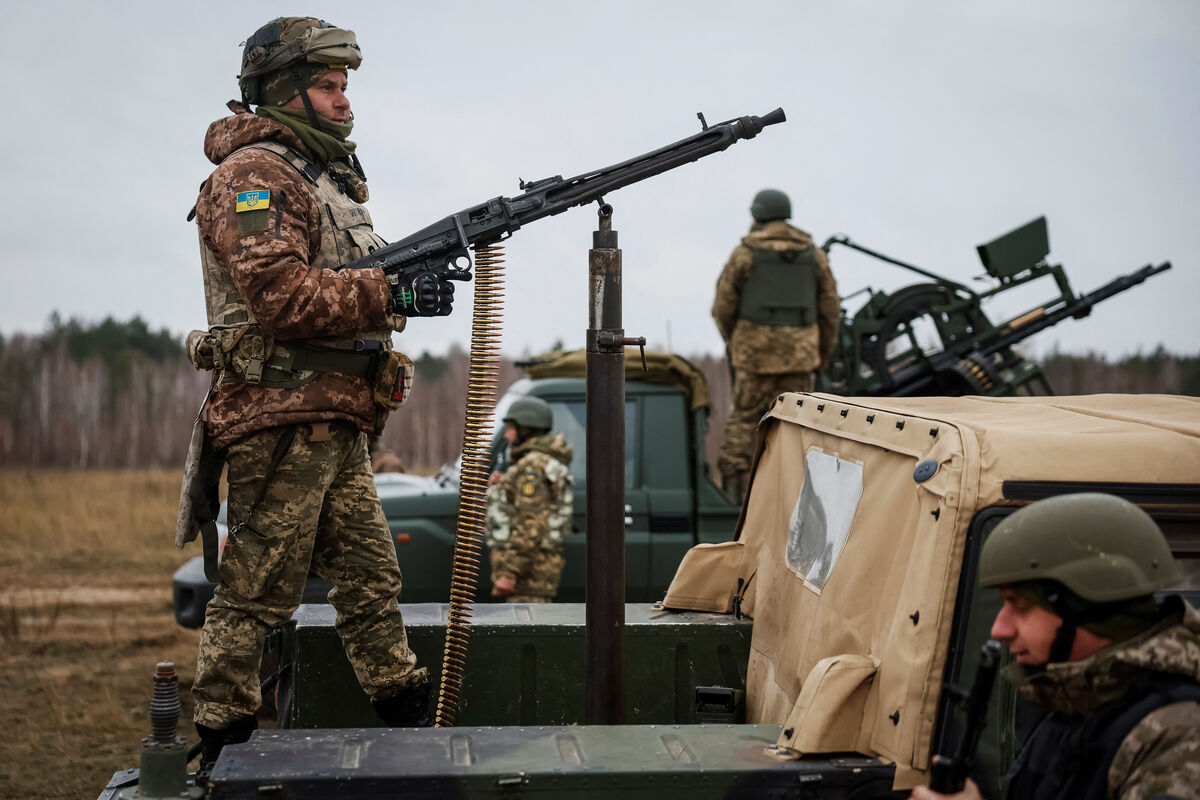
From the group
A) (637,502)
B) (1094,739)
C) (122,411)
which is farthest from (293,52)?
(122,411)

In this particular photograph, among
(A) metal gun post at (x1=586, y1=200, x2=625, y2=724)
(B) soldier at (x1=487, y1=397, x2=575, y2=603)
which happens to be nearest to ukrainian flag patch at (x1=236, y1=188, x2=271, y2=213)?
(A) metal gun post at (x1=586, y1=200, x2=625, y2=724)

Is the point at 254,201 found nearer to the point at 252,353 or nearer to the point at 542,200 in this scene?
the point at 252,353

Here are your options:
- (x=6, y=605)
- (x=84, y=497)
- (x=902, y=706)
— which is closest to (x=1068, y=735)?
(x=902, y=706)

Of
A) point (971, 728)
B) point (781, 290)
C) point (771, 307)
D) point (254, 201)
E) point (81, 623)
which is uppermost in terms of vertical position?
point (781, 290)

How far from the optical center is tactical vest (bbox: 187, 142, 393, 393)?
410 cm

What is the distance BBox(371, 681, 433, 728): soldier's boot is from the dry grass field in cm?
253

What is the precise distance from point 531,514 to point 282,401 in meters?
3.60

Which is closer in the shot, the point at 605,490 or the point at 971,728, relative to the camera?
the point at 971,728

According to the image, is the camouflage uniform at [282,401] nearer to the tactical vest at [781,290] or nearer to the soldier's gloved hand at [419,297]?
the soldier's gloved hand at [419,297]

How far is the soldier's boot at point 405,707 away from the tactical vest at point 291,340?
39.3 inches

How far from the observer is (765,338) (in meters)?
9.59

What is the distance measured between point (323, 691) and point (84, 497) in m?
13.7

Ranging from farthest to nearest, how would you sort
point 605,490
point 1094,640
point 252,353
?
point 252,353
point 605,490
point 1094,640

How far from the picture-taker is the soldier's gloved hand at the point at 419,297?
4234mm
